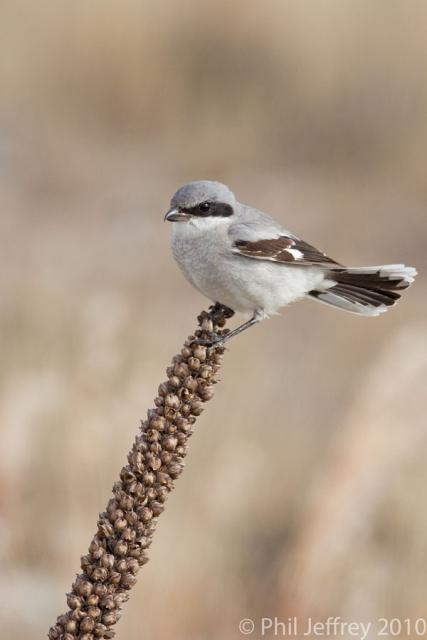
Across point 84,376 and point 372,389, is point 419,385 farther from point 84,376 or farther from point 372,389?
point 84,376

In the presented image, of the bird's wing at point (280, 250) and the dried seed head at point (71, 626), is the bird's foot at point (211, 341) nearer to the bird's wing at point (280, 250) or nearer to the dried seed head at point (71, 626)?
the dried seed head at point (71, 626)

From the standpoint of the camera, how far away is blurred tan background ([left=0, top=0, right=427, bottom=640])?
133 inches

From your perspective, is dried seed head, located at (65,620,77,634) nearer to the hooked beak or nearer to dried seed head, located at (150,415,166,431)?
dried seed head, located at (150,415,166,431)

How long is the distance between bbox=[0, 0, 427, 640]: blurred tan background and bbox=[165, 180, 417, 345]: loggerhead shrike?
1.35 feet

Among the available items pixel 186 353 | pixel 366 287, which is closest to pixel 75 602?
pixel 186 353

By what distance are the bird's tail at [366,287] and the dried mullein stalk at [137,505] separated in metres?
1.39

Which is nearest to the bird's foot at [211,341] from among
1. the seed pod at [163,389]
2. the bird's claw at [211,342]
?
the bird's claw at [211,342]

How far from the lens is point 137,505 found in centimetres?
183

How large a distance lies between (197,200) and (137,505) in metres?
1.30

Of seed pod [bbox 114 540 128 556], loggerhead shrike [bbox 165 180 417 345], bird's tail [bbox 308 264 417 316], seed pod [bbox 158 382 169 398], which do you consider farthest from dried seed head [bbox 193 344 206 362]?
bird's tail [bbox 308 264 417 316]

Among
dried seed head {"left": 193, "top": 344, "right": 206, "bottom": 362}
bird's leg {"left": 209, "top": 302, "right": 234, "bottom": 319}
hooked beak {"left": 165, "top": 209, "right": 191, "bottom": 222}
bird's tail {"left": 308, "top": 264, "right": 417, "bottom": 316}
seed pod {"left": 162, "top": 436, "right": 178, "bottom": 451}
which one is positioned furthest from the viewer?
bird's tail {"left": 308, "top": 264, "right": 417, "bottom": 316}

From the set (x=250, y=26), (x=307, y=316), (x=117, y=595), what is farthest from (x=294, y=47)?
(x=117, y=595)

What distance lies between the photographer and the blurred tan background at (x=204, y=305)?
338 cm

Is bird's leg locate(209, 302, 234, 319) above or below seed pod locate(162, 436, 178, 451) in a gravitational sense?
above
